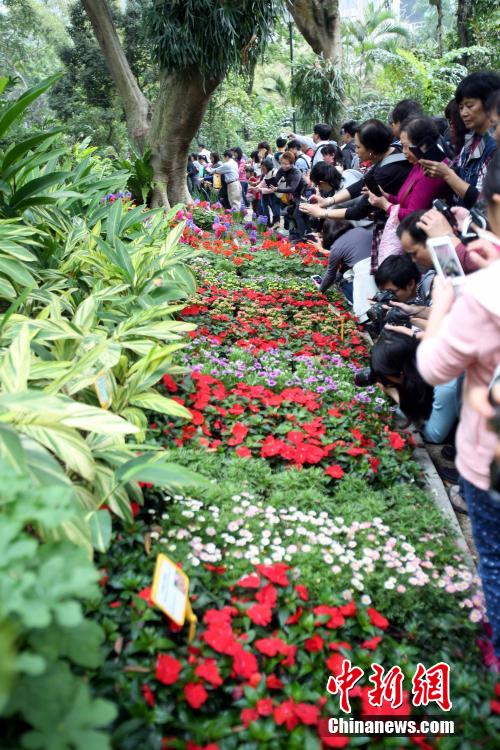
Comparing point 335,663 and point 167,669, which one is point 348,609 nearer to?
point 335,663

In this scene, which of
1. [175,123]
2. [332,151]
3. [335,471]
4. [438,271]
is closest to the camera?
[438,271]

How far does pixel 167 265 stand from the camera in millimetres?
3676

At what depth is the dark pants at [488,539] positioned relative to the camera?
162 cm

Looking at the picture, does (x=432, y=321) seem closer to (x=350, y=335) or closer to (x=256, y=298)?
(x=350, y=335)

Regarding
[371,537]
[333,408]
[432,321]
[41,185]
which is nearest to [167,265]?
[41,185]

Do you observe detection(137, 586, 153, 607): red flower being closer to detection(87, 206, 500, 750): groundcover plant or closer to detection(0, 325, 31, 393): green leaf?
detection(87, 206, 500, 750): groundcover plant

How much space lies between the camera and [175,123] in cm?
774

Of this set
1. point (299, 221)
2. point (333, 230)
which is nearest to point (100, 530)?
point (333, 230)

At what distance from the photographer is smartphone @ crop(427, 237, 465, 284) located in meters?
1.60

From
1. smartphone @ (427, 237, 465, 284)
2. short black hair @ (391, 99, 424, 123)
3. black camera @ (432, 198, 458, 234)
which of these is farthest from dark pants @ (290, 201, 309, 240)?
smartphone @ (427, 237, 465, 284)

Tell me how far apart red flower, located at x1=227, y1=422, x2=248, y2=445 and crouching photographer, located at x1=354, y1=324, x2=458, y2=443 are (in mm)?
708

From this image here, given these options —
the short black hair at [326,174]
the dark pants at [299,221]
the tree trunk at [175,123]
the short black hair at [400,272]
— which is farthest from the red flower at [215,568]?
the tree trunk at [175,123]

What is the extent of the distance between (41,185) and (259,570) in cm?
249

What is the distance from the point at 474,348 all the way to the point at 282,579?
3.00 feet
